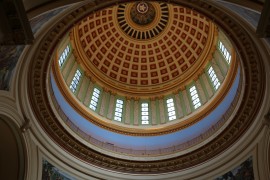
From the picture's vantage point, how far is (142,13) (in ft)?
91.9

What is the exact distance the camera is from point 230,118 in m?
17.5

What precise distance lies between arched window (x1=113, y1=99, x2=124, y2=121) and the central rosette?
25.8 ft

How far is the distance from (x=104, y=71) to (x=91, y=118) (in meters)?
6.45

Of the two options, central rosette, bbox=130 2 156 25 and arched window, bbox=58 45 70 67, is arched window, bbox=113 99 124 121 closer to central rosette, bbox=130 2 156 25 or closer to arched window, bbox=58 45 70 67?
arched window, bbox=58 45 70 67

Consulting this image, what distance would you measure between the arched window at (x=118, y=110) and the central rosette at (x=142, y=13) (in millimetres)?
7866

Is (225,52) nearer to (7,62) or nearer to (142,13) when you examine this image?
(142,13)

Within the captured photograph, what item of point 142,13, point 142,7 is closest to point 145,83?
point 142,13

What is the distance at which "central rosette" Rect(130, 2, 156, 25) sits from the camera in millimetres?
27516

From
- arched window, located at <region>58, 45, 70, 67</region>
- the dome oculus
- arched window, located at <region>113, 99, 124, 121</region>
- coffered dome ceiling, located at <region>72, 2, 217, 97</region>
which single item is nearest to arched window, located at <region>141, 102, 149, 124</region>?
coffered dome ceiling, located at <region>72, 2, 217, 97</region>

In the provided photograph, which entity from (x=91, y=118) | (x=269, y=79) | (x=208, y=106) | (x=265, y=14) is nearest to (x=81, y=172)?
(x=91, y=118)

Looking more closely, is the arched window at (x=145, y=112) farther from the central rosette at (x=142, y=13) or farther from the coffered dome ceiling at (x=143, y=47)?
the central rosette at (x=142, y=13)

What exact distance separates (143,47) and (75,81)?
29.0 ft

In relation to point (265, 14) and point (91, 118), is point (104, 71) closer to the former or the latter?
point (91, 118)

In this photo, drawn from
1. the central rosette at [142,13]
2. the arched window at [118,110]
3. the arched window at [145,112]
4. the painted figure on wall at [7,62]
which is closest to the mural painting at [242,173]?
the arched window at [145,112]
